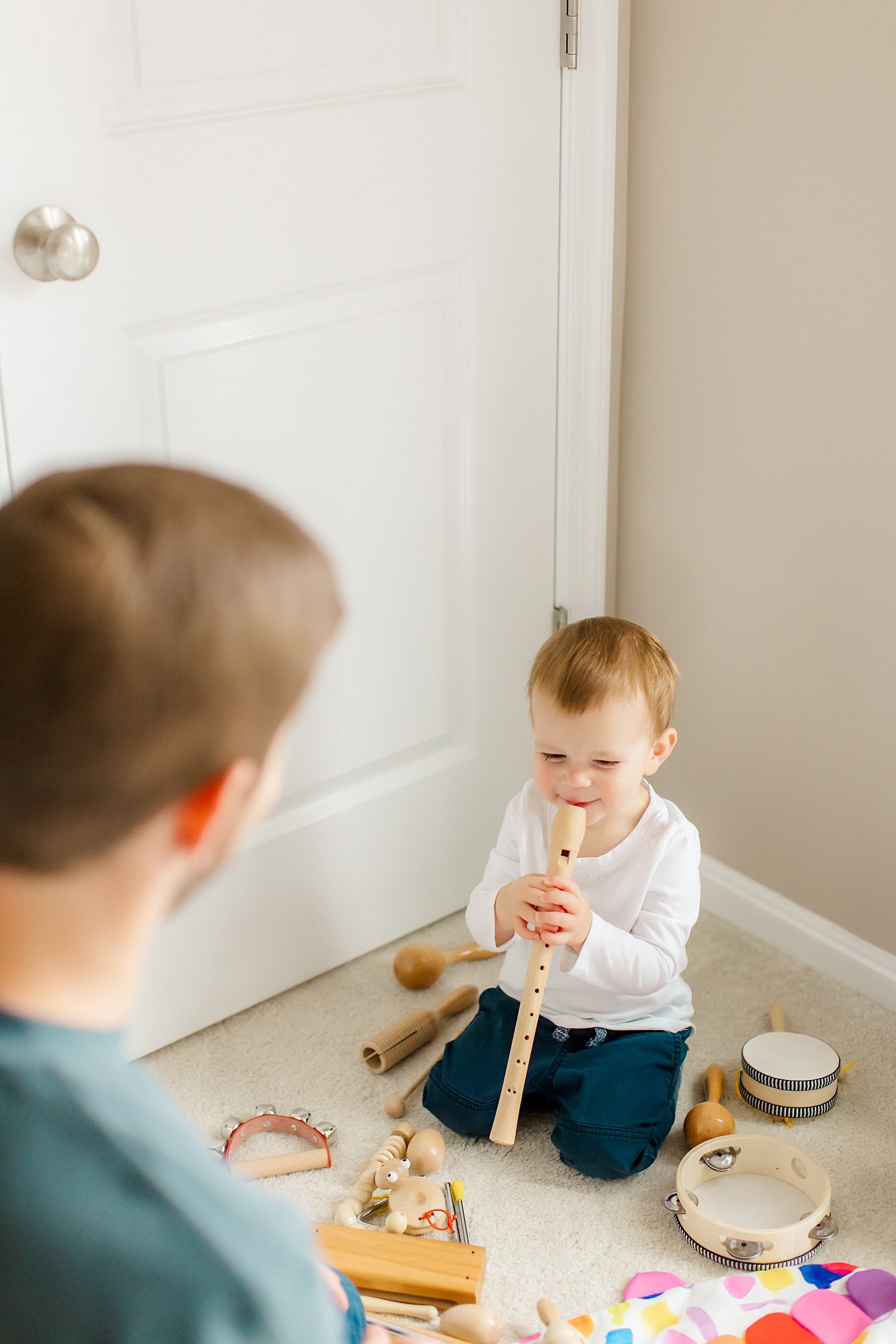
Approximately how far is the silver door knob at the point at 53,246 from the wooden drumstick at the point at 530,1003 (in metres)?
0.68

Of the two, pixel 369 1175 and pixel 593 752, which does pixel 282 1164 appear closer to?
pixel 369 1175

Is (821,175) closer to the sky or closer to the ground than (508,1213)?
closer to the sky

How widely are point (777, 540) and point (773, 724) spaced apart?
0.24 m

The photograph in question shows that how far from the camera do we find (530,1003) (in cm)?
Result: 132

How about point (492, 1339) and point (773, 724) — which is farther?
point (773, 724)

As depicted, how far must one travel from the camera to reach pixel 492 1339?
1173 millimetres

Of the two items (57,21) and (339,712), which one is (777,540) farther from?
(57,21)

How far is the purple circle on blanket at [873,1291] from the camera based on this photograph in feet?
3.91

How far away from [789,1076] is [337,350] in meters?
0.93

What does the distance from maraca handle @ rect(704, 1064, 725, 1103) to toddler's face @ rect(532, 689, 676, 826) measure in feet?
1.14

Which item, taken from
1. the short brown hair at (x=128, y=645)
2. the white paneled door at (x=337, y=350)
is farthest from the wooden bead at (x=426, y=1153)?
the short brown hair at (x=128, y=645)

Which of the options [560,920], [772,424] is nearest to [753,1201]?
[560,920]

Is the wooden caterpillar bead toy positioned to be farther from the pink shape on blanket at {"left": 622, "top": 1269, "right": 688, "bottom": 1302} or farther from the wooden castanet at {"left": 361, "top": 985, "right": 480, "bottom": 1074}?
the pink shape on blanket at {"left": 622, "top": 1269, "right": 688, "bottom": 1302}

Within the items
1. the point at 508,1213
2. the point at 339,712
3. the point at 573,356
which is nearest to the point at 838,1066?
the point at 508,1213
